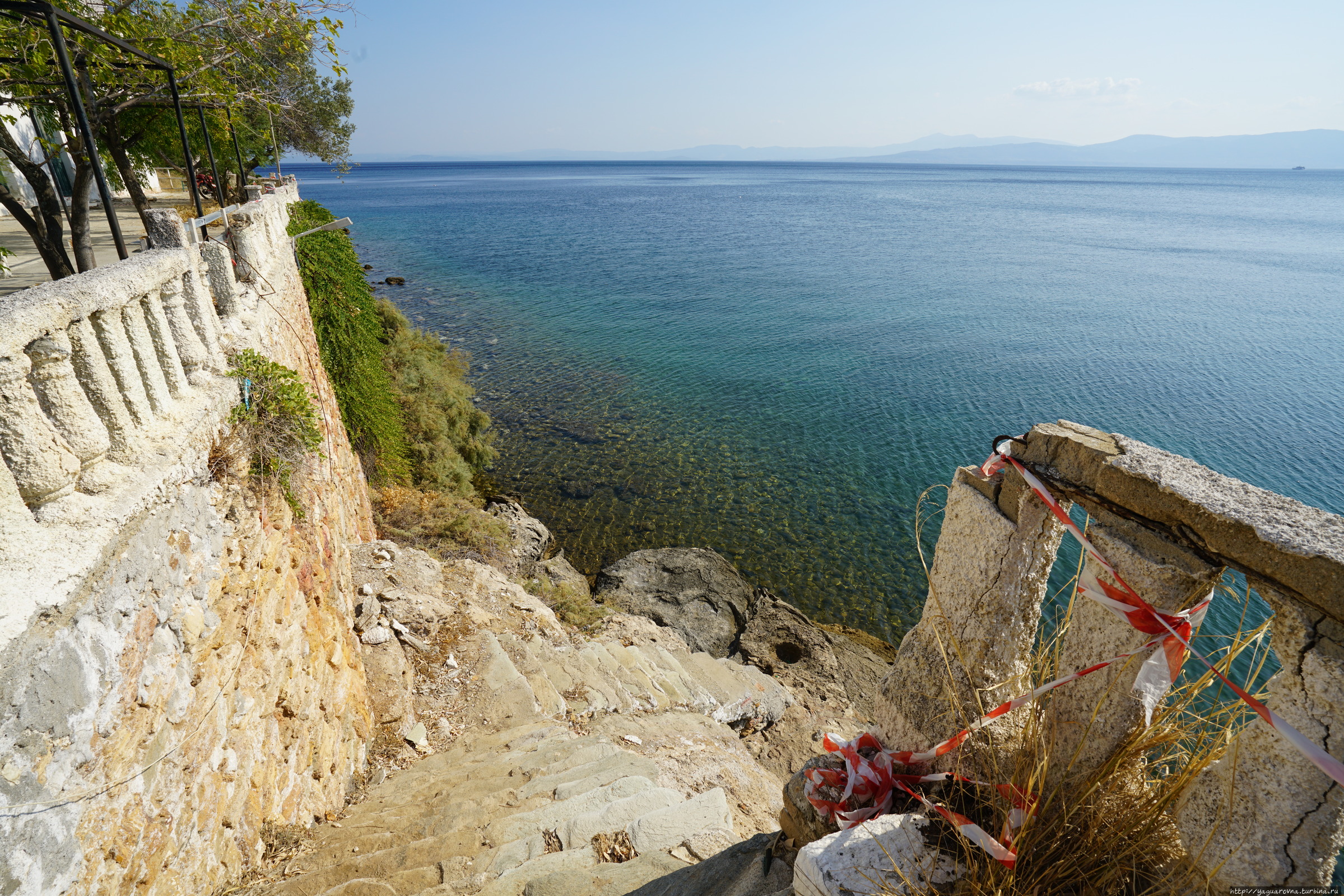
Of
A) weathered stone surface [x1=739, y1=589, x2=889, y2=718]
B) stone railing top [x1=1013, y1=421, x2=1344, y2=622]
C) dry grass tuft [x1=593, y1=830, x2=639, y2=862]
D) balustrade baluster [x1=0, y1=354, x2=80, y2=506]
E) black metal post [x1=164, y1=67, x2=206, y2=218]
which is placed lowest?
weathered stone surface [x1=739, y1=589, x2=889, y2=718]

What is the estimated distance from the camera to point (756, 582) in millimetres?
14523

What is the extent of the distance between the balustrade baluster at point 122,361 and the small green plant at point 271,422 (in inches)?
39.5

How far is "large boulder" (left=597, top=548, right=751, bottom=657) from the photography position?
42.3 feet

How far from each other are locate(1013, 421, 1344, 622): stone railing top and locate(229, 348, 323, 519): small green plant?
5192 millimetres

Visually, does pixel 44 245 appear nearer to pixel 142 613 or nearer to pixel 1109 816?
pixel 142 613

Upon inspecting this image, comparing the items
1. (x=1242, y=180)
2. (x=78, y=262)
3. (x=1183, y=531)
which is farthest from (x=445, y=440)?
(x=1242, y=180)

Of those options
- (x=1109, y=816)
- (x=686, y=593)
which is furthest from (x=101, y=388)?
(x=686, y=593)

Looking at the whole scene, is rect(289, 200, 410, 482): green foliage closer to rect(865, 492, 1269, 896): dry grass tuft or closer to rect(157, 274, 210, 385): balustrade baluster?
rect(157, 274, 210, 385): balustrade baluster

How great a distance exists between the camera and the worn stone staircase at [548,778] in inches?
177

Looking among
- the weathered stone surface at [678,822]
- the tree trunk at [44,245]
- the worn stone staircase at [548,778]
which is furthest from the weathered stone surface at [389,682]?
the tree trunk at [44,245]

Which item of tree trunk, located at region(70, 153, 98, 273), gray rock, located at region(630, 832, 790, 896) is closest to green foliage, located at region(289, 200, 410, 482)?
tree trunk, located at region(70, 153, 98, 273)

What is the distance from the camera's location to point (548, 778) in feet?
19.3

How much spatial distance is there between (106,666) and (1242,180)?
210618 millimetres

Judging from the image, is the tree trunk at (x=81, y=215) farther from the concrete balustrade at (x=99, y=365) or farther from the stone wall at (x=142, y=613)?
the concrete balustrade at (x=99, y=365)
